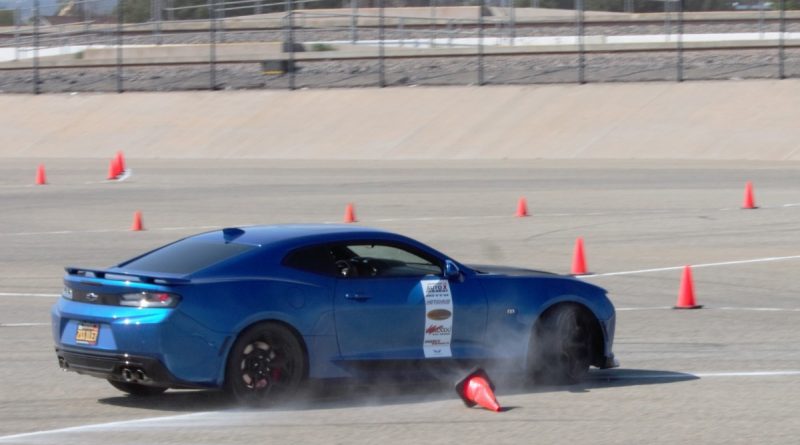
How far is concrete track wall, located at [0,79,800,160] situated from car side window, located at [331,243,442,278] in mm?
26469

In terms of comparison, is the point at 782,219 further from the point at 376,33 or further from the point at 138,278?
the point at 376,33

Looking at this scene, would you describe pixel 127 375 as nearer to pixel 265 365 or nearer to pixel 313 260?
pixel 265 365

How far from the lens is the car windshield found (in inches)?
351

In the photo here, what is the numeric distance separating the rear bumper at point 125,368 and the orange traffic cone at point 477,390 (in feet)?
5.65

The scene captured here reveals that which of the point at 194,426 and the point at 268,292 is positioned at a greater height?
the point at 268,292

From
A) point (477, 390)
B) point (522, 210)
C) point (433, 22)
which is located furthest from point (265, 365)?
point (433, 22)

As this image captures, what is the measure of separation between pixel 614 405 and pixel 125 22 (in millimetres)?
52314

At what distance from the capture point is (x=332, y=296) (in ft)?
29.7

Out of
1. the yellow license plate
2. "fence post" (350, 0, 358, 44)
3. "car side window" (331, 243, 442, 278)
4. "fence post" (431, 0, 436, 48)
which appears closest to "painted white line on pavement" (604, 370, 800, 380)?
"car side window" (331, 243, 442, 278)

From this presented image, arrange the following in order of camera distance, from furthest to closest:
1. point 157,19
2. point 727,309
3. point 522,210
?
point 157,19 → point 522,210 → point 727,309

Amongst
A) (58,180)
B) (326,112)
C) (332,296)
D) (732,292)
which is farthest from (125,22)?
(332,296)

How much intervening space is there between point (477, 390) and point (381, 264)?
3.94 feet

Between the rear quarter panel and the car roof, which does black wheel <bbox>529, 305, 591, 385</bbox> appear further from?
the car roof

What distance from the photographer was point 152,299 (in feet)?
28.0
